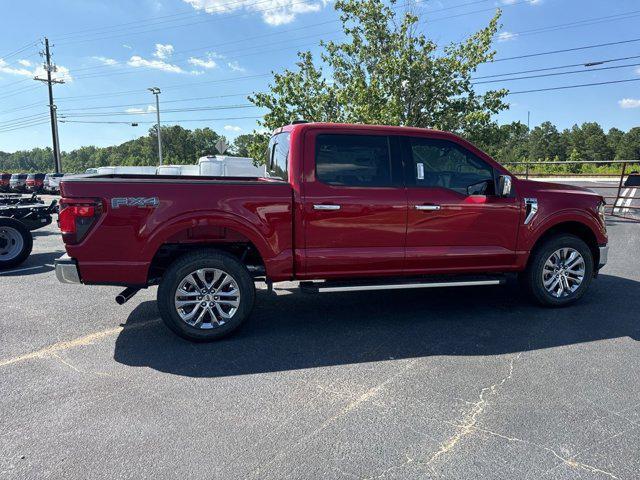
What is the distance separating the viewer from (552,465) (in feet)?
8.24

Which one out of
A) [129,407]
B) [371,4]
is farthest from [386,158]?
[371,4]

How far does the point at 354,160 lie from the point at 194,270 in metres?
1.89

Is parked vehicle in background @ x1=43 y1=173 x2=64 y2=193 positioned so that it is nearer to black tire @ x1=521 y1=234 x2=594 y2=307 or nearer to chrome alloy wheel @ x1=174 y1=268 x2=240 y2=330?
chrome alloy wheel @ x1=174 y1=268 x2=240 y2=330

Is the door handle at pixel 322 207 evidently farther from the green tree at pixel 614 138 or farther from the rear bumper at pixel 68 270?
the green tree at pixel 614 138

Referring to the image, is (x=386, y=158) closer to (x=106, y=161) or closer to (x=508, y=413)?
(x=508, y=413)

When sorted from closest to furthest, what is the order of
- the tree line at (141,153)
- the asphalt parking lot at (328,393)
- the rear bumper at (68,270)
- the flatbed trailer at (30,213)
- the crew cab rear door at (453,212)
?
the asphalt parking lot at (328,393) → the rear bumper at (68,270) → the crew cab rear door at (453,212) → the flatbed trailer at (30,213) → the tree line at (141,153)

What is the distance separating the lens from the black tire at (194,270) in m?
4.10

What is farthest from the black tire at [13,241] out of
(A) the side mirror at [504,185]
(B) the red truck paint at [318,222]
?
(A) the side mirror at [504,185]

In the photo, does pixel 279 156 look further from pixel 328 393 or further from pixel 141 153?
pixel 141 153

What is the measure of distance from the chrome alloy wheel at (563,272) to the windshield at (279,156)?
123 inches

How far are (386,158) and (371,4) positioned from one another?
1281 centimetres

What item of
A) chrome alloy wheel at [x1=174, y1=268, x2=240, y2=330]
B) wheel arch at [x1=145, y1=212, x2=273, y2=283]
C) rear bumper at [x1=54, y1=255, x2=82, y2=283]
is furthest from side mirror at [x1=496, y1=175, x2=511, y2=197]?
rear bumper at [x1=54, y1=255, x2=82, y2=283]

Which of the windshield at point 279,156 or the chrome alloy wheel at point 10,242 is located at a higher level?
the windshield at point 279,156

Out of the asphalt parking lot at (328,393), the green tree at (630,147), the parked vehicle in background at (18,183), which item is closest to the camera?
the asphalt parking lot at (328,393)
